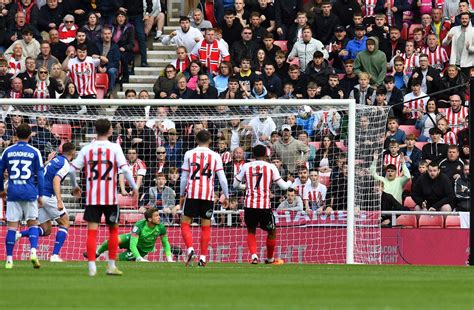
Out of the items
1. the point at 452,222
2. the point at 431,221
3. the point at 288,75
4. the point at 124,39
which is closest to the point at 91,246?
the point at 431,221

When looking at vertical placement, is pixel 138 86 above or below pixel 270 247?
above

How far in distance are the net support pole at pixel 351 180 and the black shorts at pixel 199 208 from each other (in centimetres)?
297

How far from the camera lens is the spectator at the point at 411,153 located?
2480 cm

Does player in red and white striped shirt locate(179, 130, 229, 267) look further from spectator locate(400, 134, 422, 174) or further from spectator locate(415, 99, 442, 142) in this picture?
spectator locate(415, 99, 442, 142)

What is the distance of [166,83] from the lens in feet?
90.1

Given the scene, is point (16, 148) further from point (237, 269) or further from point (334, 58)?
point (334, 58)

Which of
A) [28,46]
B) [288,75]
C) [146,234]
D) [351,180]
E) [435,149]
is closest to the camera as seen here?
[146,234]

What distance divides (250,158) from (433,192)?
3097mm

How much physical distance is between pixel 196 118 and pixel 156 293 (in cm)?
1033

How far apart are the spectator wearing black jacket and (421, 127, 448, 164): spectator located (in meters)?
4.30

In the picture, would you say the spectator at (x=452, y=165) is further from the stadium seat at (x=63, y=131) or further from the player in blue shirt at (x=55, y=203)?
the player in blue shirt at (x=55, y=203)

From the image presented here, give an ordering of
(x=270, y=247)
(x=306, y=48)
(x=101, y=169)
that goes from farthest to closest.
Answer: (x=306, y=48), (x=270, y=247), (x=101, y=169)

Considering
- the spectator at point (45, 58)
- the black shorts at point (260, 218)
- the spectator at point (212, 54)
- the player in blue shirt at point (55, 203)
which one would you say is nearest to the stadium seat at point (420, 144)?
the spectator at point (212, 54)

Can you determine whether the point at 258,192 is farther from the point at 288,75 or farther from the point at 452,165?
the point at 288,75
